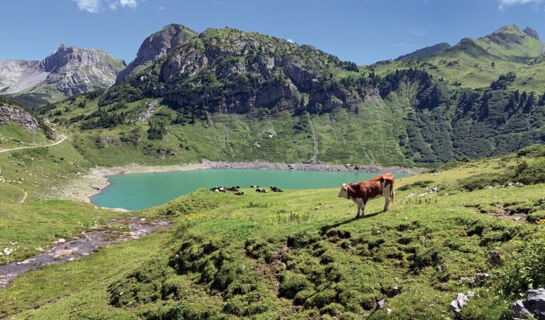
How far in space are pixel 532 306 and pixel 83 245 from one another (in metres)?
41.2

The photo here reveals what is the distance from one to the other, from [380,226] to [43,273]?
3050 cm

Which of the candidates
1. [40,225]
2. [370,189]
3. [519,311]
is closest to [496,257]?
[519,311]

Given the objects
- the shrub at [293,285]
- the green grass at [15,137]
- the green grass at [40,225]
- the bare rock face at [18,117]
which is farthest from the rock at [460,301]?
the bare rock face at [18,117]

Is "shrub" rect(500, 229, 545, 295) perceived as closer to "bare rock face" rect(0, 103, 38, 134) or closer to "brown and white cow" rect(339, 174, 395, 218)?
"brown and white cow" rect(339, 174, 395, 218)

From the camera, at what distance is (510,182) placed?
1020 inches

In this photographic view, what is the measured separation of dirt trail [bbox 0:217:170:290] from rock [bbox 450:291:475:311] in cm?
3250

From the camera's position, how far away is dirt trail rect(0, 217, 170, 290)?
25562 mm

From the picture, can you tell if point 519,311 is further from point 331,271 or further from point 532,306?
point 331,271

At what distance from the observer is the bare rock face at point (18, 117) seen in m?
155

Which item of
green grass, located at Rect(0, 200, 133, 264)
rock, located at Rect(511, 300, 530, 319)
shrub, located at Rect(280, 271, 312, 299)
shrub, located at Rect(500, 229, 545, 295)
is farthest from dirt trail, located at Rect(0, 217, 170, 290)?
shrub, located at Rect(500, 229, 545, 295)

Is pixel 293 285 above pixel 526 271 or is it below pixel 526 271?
below

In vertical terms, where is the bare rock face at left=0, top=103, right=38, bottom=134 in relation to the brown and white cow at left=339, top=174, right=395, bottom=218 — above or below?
above

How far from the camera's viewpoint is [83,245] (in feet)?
110

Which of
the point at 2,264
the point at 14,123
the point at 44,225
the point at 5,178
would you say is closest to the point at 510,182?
the point at 2,264
